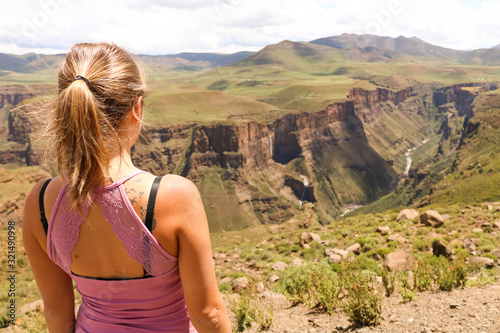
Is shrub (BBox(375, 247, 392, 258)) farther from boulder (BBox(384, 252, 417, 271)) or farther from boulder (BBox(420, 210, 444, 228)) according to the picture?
boulder (BBox(420, 210, 444, 228))

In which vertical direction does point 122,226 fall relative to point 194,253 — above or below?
above

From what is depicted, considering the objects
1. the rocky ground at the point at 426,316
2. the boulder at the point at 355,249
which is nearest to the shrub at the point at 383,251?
the boulder at the point at 355,249

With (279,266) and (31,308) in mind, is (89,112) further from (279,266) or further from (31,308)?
(279,266)

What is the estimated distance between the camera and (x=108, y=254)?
2332mm

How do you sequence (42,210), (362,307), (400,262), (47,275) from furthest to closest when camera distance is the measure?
1. (400,262)
2. (362,307)
3. (47,275)
4. (42,210)

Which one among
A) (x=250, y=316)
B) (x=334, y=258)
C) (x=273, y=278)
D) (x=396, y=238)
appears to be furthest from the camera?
(x=396, y=238)

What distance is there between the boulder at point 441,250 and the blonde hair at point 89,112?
14947 millimetres

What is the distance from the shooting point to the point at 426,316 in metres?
6.89

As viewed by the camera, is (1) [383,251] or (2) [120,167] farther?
(1) [383,251]

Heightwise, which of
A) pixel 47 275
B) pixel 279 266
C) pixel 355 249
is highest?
pixel 47 275

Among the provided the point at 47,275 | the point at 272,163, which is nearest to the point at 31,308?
the point at 47,275

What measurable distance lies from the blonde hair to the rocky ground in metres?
6.30

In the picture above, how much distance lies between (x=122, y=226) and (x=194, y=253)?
1.68 feet

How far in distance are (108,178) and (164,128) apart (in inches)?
5490
